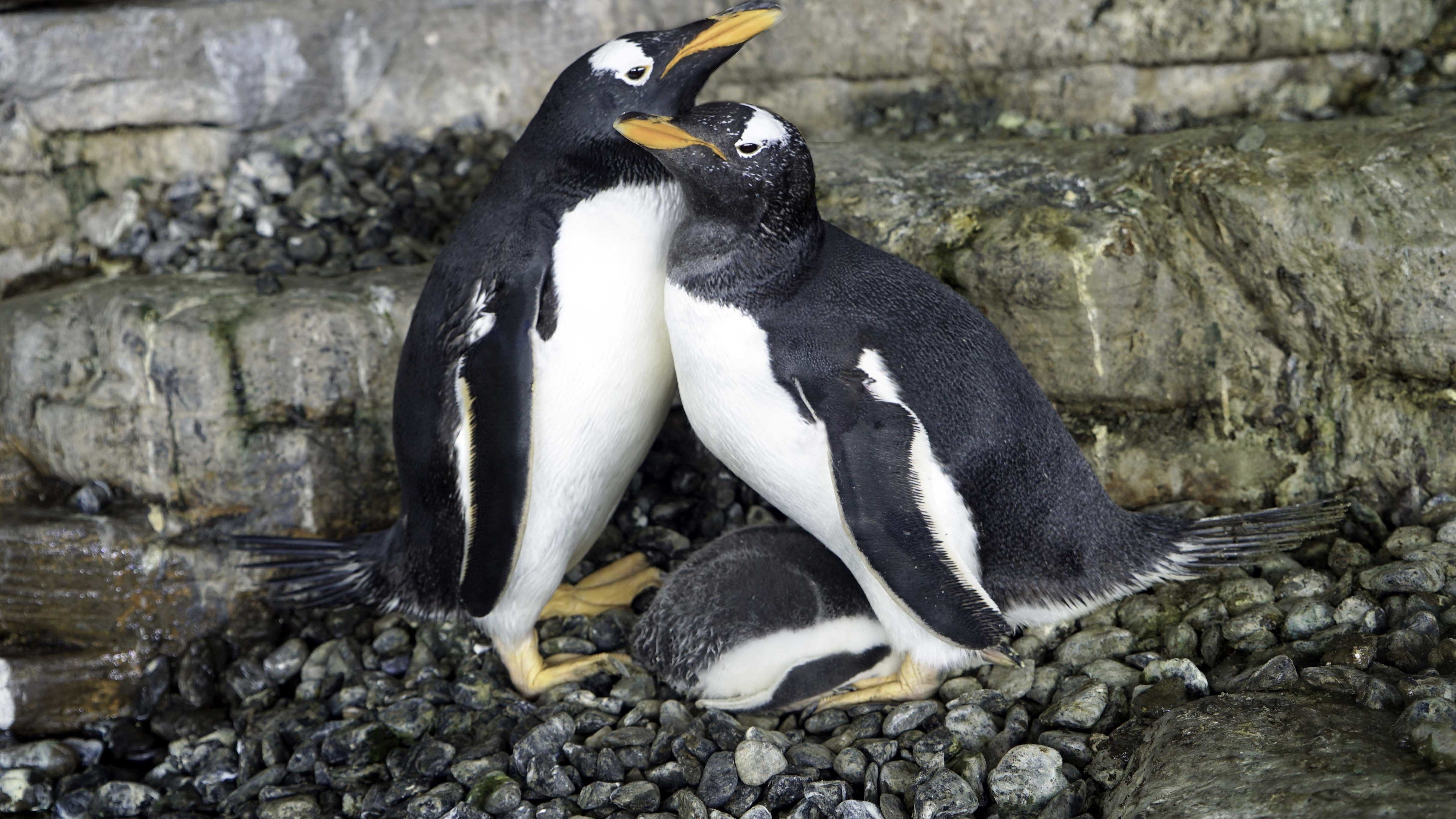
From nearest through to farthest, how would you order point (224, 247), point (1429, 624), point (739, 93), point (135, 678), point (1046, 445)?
point (1429, 624)
point (1046, 445)
point (135, 678)
point (224, 247)
point (739, 93)

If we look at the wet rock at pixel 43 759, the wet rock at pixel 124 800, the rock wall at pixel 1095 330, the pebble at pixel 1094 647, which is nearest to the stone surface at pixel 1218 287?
the rock wall at pixel 1095 330

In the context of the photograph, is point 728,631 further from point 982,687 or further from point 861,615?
point 982,687

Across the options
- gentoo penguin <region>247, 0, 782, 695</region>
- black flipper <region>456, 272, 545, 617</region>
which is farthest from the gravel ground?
black flipper <region>456, 272, 545, 617</region>

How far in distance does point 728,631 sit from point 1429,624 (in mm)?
1241

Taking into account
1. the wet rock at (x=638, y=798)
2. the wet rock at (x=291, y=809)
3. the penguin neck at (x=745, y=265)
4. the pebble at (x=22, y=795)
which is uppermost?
the penguin neck at (x=745, y=265)

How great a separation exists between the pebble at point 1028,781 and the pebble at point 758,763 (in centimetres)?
38

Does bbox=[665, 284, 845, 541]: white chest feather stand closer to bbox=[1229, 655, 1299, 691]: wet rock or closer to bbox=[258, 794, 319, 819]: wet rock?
bbox=[1229, 655, 1299, 691]: wet rock

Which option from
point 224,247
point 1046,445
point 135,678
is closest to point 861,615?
point 1046,445

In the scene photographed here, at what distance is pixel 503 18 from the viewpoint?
3.70 metres

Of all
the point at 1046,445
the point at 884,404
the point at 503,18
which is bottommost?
the point at 1046,445

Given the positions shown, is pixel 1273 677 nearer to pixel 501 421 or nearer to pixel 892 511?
pixel 892 511

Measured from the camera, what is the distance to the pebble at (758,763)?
2.11 m

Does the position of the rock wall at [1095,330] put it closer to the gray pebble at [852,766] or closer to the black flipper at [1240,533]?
the black flipper at [1240,533]

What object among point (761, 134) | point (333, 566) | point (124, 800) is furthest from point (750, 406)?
point (124, 800)
